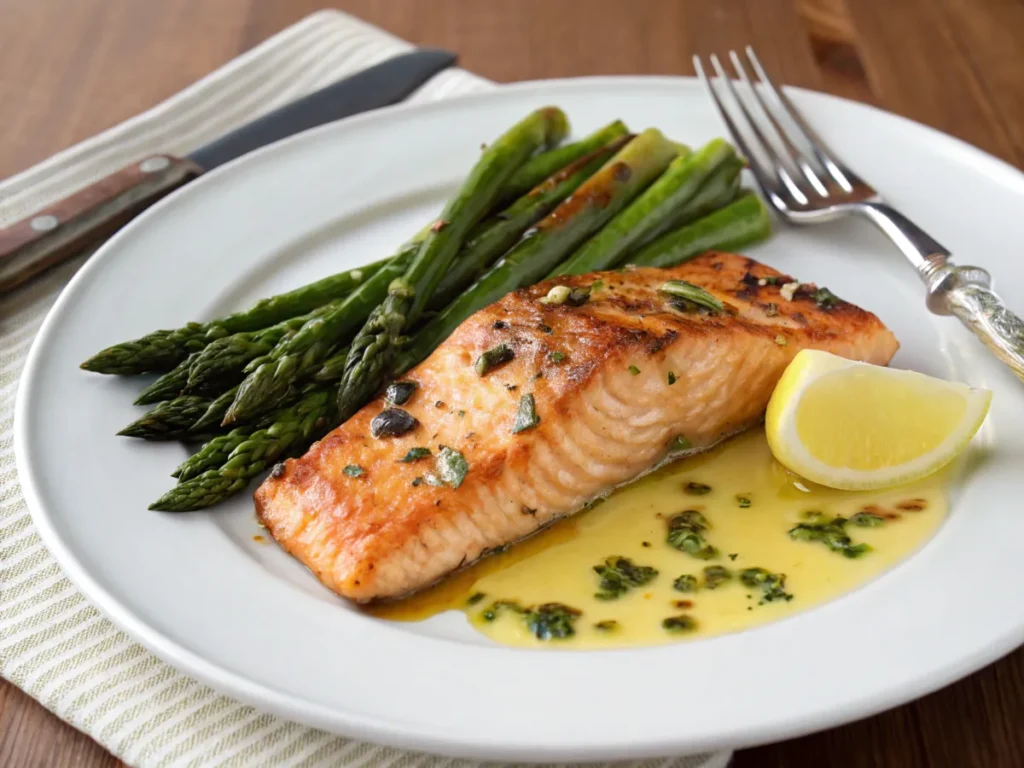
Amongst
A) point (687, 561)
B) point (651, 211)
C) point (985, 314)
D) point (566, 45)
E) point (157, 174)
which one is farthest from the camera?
point (566, 45)

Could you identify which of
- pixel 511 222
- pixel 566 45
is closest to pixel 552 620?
pixel 511 222

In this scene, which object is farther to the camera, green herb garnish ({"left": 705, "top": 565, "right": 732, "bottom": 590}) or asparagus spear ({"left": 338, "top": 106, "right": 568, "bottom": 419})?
asparagus spear ({"left": 338, "top": 106, "right": 568, "bottom": 419})

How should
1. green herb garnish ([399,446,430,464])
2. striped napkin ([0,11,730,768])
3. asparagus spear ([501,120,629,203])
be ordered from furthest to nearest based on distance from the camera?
asparagus spear ([501,120,629,203]) → green herb garnish ([399,446,430,464]) → striped napkin ([0,11,730,768])

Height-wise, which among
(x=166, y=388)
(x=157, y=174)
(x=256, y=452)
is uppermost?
(x=157, y=174)

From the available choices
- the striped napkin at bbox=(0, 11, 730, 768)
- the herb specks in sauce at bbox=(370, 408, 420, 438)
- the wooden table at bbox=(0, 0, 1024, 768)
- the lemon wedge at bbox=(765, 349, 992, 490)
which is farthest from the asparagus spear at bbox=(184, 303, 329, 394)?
the wooden table at bbox=(0, 0, 1024, 768)

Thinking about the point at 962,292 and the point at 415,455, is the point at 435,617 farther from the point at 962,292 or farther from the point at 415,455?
the point at 962,292

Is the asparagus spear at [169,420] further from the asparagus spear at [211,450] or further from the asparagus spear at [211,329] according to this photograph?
the asparagus spear at [211,329]

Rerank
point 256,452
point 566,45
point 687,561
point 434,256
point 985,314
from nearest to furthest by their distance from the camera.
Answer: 1. point 687,561
2. point 256,452
3. point 985,314
4. point 434,256
5. point 566,45

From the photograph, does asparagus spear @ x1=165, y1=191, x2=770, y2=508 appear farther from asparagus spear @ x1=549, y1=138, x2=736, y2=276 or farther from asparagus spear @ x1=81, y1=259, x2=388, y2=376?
asparagus spear @ x1=81, y1=259, x2=388, y2=376
